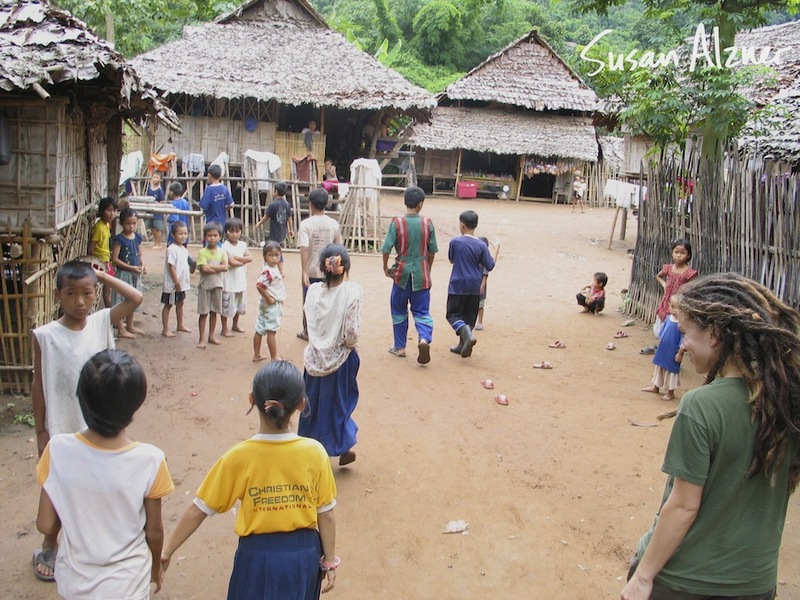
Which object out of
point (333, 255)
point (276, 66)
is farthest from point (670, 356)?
point (276, 66)

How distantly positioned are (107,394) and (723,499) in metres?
1.92

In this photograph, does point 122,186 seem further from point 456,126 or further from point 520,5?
point 520,5

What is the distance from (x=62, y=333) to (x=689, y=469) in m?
2.62

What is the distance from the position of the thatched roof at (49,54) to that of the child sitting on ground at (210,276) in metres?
1.54

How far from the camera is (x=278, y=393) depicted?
2.50 metres

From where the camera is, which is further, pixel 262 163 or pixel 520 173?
pixel 520 173

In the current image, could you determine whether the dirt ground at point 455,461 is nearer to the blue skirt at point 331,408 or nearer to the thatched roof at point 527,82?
the blue skirt at point 331,408

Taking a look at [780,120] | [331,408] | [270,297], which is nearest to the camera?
[331,408]

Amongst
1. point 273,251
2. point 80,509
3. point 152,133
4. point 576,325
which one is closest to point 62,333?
point 80,509

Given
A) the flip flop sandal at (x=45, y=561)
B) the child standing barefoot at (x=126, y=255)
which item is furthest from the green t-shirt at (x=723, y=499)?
the child standing barefoot at (x=126, y=255)

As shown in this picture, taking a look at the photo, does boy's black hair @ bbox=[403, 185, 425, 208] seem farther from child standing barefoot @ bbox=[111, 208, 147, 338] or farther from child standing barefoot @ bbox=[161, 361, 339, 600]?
child standing barefoot @ bbox=[161, 361, 339, 600]

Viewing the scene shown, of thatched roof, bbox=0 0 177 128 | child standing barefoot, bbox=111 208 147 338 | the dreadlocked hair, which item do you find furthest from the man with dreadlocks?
child standing barefoot, bbox=111 208 147 338

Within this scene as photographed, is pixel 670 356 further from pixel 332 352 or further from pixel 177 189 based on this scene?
pixel 177 189

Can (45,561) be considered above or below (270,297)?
below
